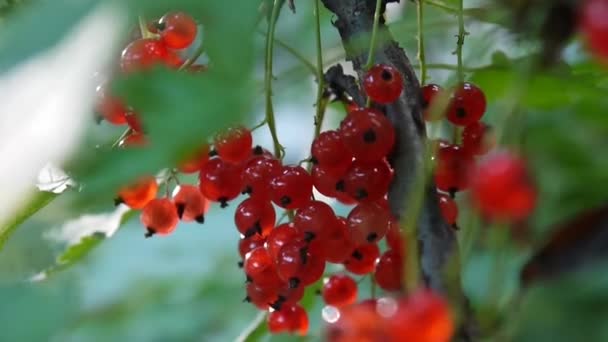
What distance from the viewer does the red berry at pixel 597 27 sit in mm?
318

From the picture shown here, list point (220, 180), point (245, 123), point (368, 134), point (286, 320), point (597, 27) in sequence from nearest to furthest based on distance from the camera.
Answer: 1. point (597, 27)
2. point (245, 123)
3. point (368, 134)
4. point (220, 180)
5. point (286, 320)

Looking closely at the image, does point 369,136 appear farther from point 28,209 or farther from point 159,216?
point 28,209

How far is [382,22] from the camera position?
26.3 inches

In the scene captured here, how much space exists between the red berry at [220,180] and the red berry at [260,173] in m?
0.01

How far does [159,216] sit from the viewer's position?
30.8 inches

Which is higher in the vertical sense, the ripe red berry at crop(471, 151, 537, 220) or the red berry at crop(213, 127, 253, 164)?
the ripe red berry at crop(471, 151, 537, 220)

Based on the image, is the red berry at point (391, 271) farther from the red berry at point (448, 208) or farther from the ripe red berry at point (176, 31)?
the ripe red berry at point (176, 31)

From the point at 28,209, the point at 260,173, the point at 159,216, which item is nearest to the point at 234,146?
the point at 260,173

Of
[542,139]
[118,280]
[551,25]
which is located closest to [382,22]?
[551,25]

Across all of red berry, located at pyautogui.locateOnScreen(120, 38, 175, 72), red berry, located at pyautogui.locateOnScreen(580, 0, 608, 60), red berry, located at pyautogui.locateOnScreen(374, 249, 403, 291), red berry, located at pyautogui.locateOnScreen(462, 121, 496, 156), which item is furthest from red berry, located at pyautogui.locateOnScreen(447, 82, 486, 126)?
red berry, located at pyautogui.locateOnScreen(580, 0, 608, 60)

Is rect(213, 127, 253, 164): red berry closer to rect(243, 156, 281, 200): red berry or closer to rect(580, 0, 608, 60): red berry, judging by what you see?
rect(243, 156, 281, 200): red berry

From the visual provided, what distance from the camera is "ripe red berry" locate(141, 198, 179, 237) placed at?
2.55 ft

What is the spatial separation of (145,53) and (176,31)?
0.04 m

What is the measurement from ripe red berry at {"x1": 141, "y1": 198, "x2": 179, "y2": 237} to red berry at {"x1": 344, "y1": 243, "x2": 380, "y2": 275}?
162 mm
